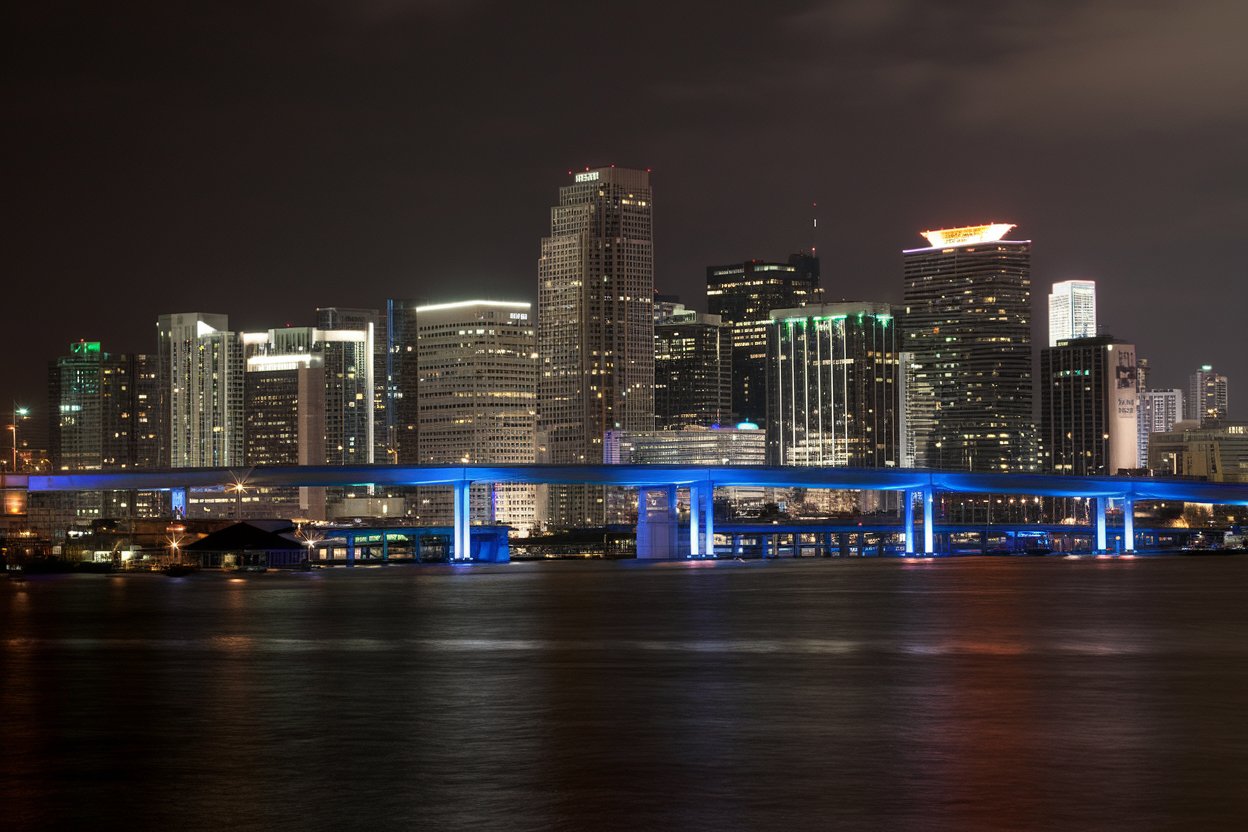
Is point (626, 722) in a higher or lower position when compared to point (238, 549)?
lower

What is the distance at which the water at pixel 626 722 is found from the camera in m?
24.4

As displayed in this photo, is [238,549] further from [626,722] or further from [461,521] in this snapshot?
[626,722]

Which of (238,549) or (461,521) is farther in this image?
(461,521)

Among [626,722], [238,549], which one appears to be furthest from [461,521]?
[626,722]

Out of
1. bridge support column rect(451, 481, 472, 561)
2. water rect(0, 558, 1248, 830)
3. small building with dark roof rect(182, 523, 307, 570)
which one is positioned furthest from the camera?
bridge support column rect(451, 481, 472, 561)

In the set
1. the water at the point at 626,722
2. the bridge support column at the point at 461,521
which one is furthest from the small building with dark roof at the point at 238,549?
the water at the point at 626,722

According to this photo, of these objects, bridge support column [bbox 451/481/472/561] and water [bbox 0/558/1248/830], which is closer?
water [bbox 0/558/1248/830]

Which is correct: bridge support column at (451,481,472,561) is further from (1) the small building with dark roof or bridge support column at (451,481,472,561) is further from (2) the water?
(2) the water

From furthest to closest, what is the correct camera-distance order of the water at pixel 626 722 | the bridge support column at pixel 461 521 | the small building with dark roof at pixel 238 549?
the bridge support column at pixel 461 521, the small building with dark roof at pixel 238 549, the water at pixel 626 722

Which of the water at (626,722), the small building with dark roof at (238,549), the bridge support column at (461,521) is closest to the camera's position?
the water at (626,722)

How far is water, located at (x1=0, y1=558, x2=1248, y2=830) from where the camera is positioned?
24438 millimetres

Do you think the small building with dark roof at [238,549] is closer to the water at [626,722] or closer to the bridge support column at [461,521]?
the bridge support column at [461,521]

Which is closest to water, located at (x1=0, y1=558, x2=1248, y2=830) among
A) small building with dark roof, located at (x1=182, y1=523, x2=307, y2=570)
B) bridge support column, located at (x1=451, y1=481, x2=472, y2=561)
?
small building with dark roof, located at (x1=182, y1=523, x2=307, y2=570)

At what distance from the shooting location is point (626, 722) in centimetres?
3384
